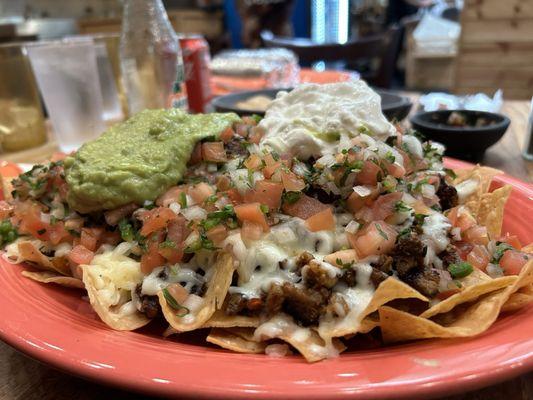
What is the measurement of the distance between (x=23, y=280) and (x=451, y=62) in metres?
8.01

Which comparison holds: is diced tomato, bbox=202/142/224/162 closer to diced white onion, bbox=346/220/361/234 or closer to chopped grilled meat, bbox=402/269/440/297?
diced white onion, bbox=346/220/361/234

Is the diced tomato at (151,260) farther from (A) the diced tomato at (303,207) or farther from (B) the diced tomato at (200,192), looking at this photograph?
(A) the diced tomato at (303,207)

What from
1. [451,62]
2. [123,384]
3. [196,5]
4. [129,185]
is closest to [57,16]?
[196,5]

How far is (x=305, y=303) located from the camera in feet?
3.85

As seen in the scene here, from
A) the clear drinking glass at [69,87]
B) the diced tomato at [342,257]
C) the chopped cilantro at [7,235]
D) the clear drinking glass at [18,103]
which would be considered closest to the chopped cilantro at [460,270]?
the diced tomato at [342,257]

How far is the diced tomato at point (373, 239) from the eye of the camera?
4.16 feet

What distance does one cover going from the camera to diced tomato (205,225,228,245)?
4.28 feet

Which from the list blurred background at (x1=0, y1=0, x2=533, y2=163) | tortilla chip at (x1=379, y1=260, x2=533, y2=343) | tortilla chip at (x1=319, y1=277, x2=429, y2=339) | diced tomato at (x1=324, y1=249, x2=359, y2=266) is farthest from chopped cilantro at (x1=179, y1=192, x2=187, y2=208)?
blurred background at (x1=0, y1=0, x2=533, y2=163)

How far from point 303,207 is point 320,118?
378 millimetres

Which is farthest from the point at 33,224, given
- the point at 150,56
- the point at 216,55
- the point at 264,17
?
the point at 264,17

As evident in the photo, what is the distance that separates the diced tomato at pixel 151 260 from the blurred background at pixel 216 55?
1.61 metres

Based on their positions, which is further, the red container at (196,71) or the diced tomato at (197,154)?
the red container at (196,71)

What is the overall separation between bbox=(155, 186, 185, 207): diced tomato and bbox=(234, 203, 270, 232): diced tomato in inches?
9.9

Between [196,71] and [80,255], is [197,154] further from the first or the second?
[196,71]
